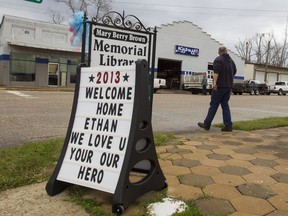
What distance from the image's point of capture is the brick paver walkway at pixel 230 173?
306 centimetres

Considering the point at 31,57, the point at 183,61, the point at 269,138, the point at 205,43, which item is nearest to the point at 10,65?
the point at 31,57

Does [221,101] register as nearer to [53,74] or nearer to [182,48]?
[53,74]

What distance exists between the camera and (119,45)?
402 centimetres

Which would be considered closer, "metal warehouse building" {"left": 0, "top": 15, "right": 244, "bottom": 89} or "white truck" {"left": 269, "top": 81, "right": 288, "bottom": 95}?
"metal warehouse building" {"left": 0, "top": 15, "right": 244, "bottom": 89}

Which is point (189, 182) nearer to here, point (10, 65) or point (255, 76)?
point (10, 65)

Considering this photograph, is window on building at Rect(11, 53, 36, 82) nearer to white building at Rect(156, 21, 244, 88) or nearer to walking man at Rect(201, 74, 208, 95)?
white building at Rect(156, 21, 244, 88)

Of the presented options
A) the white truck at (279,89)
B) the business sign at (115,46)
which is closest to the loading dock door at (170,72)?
the white truck at (279,89)

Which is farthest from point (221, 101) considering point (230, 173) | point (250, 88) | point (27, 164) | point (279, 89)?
point (279, 89)

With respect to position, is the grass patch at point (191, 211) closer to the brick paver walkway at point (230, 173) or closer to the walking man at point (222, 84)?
the brick paver walkway at point (230, 173)

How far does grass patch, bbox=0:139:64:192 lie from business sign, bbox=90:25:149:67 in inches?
54.8

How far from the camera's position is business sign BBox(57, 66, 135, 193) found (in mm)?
3066

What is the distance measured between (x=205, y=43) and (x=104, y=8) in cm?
1414

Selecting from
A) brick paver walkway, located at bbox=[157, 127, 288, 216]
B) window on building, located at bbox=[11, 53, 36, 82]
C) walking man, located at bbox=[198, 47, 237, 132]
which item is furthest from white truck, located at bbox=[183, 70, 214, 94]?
brick paver walkway, located at bbox=[157, 127, 288, 216]

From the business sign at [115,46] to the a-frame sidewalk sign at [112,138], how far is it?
1.37ft
